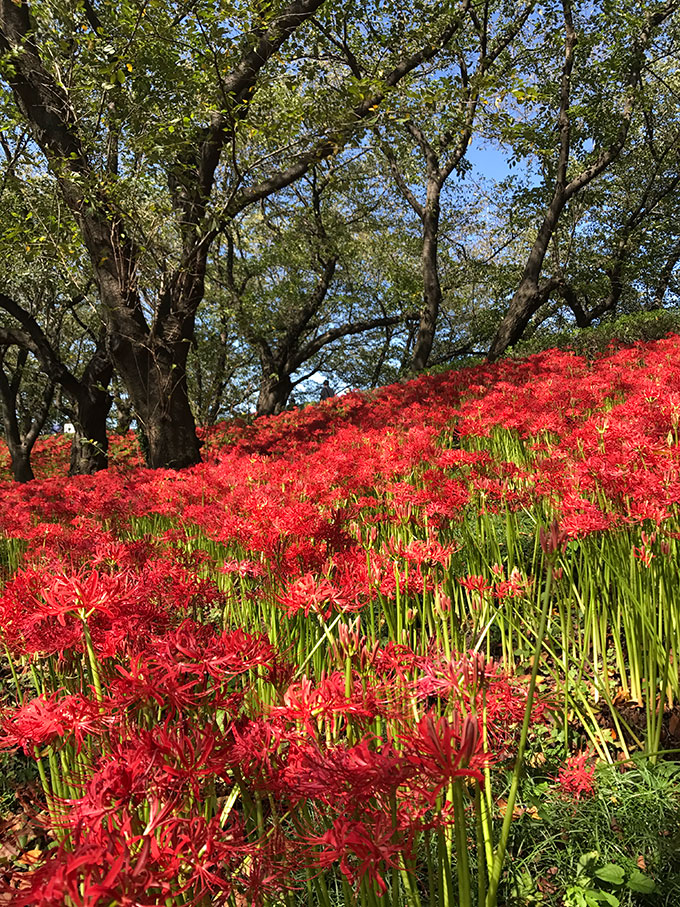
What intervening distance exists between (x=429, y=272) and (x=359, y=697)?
1649 cm

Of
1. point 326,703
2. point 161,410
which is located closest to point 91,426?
point 161,410

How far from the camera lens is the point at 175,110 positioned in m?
8.46

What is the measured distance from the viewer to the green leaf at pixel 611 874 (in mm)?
1763

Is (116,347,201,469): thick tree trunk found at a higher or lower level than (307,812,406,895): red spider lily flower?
higher

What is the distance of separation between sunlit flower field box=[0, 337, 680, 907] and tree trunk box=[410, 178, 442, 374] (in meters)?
11.9

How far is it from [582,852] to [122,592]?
1.80 m

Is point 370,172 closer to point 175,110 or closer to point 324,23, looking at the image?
point 324,23

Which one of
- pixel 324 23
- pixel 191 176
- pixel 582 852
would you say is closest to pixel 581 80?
pixel 324 23

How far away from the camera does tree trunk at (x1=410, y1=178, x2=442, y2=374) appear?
53.1ft

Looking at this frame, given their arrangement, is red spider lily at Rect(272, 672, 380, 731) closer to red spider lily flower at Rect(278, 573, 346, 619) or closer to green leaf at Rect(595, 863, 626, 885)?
red spider lily flower at Rect(278, 573, 346, 619)

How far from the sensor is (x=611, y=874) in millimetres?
1786

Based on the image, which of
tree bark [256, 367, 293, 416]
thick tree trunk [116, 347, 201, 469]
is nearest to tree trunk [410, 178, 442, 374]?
tree bark [256, 367, 293, 416]

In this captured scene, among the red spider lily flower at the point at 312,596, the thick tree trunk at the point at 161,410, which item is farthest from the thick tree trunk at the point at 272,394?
the red spider lily flower at the point at 312,596

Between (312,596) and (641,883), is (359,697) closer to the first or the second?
(312,596)
